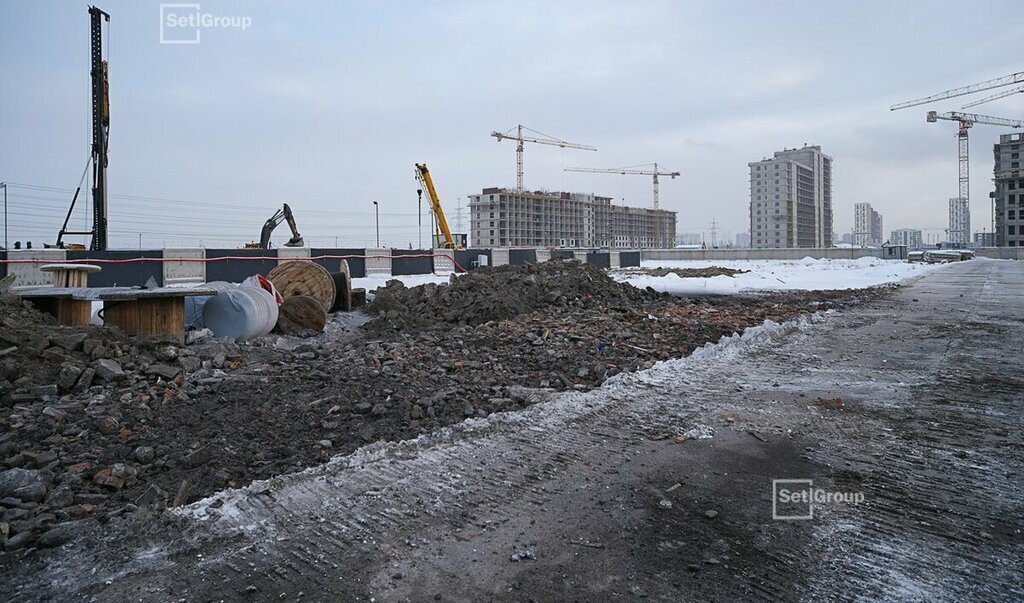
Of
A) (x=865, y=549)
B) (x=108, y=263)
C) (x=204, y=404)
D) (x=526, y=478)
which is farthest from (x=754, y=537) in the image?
(x=108, y=263)

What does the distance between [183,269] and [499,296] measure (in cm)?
1313

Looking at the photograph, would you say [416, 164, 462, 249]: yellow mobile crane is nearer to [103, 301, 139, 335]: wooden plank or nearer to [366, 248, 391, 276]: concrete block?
[366, 248, 391, 276]: concrete block

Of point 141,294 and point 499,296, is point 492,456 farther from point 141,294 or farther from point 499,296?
point 499,296

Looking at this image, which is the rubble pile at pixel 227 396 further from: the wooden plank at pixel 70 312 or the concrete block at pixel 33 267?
the concrete block at pixel 33 267

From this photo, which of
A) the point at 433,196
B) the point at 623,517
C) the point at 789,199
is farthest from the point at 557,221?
the point at 623,517

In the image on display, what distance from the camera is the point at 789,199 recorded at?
5251 inches

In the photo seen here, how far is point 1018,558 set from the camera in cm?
326

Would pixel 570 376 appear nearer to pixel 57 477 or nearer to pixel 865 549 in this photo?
pixel 865 549

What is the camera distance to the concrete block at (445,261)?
3147 centimetres

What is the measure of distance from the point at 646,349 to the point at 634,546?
6032 mm

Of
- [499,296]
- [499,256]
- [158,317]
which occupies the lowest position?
[158,317]

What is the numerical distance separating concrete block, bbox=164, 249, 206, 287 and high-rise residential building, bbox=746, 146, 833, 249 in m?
124

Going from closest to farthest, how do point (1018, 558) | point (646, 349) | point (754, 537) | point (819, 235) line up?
1. point (1018, 558)
2. point (754, 537)
3. point (646, 349)
4. point (819, 235)

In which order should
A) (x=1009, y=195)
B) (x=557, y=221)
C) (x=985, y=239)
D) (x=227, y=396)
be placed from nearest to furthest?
(x=227, y=396), (x=1009, y=195), (x=985, y=239), (x=557, y=221)
